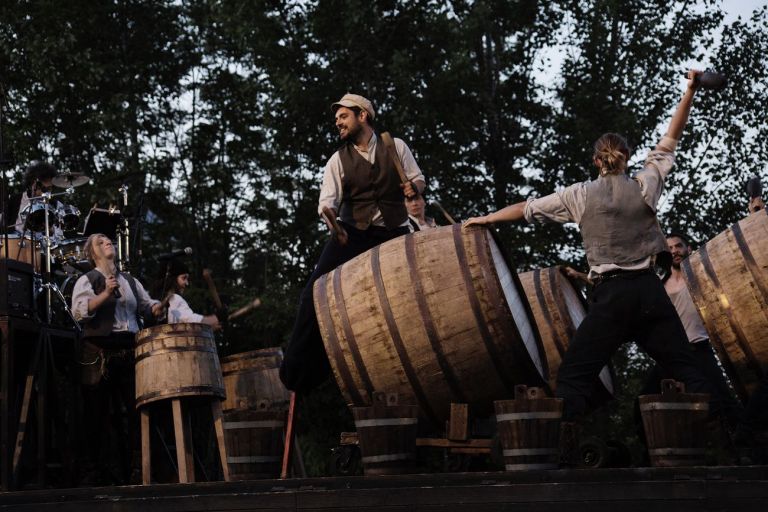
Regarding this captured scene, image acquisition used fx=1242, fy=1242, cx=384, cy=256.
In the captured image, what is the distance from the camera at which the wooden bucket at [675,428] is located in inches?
208

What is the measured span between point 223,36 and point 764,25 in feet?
28.7

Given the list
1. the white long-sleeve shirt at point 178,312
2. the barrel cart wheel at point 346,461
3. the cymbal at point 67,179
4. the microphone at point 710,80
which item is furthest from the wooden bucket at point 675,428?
the cymbal at point 67,179

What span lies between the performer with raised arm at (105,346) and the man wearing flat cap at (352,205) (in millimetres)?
2372

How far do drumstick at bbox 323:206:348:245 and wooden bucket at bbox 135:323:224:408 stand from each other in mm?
1700

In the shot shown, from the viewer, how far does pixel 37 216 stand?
33.7 feet

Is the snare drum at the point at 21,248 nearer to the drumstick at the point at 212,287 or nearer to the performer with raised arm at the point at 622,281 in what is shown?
the drumstick at the point at 212,287

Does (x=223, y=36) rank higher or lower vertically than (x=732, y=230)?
higher

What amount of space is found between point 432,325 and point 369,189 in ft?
3.69

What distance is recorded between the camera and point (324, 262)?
23.1 feet

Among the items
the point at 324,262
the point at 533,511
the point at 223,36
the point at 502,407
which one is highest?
the point at 223,36

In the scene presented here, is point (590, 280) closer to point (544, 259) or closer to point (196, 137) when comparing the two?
point (544, 259)

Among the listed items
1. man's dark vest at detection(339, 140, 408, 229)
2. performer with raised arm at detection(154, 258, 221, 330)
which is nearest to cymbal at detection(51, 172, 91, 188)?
performer with raised arm at detection(154, 258, 221, 330)

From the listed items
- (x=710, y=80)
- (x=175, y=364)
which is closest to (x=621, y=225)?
(x=710, y=80)

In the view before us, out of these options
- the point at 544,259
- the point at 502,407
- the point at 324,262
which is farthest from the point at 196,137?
the point at 502,407
